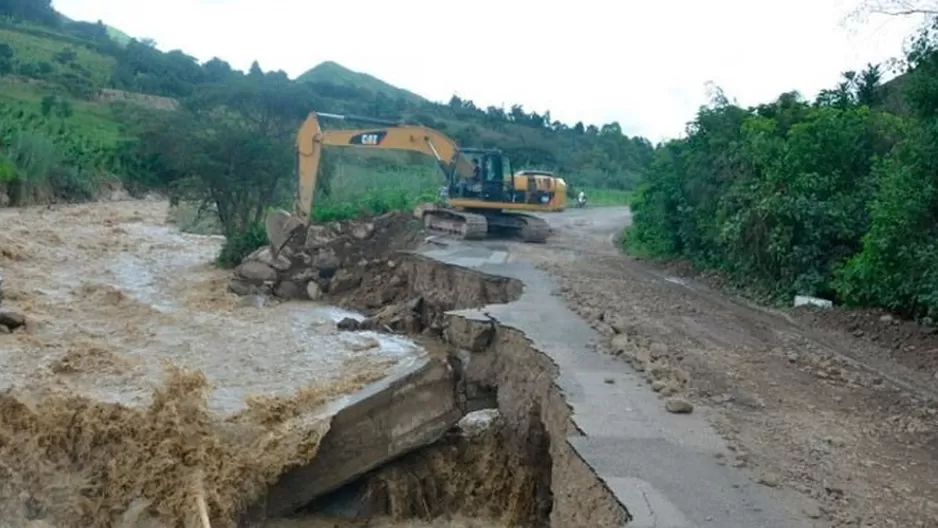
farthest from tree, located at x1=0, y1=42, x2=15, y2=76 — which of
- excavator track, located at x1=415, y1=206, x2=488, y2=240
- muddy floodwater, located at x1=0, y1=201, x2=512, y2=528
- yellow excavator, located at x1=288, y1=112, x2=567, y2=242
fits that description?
excavator track, located at x1=415, y1=206, x2=488, y2=240

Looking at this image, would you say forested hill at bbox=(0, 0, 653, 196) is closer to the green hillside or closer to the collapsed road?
the green hillside

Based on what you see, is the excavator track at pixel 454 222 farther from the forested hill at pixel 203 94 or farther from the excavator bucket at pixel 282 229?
the forested hill at pixel 203 94

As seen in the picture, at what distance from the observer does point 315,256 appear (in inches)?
759

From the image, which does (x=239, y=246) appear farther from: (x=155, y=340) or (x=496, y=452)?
(x=496, y=452)

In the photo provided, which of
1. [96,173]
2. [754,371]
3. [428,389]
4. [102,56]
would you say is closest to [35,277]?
[428,389]

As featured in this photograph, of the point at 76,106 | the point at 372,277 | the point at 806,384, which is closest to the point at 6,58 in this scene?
the point at 76,106

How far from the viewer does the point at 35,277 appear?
18.8 metres

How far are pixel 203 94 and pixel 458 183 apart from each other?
26.1 metres

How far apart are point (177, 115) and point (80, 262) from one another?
23.8ft

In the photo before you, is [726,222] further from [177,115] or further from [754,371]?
[177,115]

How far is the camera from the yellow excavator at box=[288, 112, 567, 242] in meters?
20.0

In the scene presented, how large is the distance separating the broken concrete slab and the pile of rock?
840 cm

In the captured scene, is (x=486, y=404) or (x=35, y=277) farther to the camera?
(x=35, y=277)

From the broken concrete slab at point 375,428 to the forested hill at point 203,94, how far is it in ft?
114
